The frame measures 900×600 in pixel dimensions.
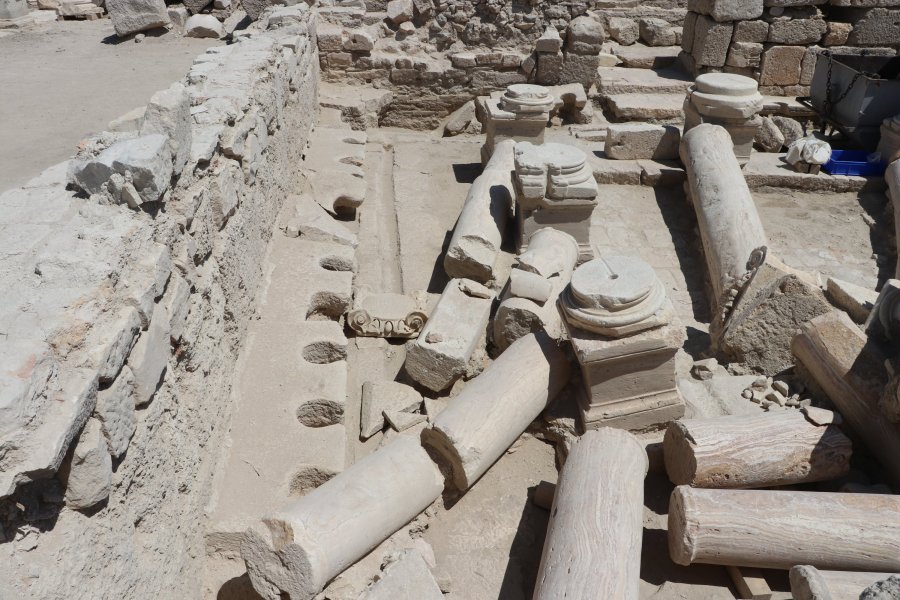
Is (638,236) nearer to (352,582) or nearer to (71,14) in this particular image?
(352,582)

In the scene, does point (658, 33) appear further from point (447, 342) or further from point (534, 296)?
point (447, 342)

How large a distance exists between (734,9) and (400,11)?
4856 mm

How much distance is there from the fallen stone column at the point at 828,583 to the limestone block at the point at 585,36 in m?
8.47

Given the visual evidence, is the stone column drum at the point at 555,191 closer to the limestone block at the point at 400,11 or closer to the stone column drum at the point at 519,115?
the stone column drum at the point at 519,115

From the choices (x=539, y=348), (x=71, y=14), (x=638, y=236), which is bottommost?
(x=638, y=236)

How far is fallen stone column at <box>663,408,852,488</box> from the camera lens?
12.9 feet

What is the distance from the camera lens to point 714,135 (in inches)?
304

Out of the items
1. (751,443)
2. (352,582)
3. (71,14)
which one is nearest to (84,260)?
(352,582)

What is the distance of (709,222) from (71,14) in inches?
499

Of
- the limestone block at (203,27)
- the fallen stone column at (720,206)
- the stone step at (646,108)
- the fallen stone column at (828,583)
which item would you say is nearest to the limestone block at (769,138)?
the stone step at (646,108)

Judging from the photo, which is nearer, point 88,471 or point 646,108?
point 88,471

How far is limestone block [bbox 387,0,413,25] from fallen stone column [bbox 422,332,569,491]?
24.0 feet

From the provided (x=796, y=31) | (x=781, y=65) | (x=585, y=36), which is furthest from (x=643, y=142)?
(x=796, y=31)

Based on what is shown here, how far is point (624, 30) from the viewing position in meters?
12.1
